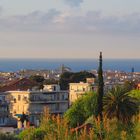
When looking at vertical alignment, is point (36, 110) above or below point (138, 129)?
below

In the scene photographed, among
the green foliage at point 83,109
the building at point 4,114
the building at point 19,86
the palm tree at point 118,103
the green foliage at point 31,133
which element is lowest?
the building at point 4,114

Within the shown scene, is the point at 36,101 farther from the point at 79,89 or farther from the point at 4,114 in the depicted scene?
the point at 79,89

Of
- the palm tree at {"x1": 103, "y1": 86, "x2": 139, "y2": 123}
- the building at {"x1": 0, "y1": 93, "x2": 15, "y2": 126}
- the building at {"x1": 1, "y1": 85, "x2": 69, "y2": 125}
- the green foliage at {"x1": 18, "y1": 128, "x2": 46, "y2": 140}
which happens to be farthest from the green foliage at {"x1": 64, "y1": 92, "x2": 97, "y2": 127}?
the green foliage at {"x1": 18, "y1": 128, "x2": 46, "y2": 140}

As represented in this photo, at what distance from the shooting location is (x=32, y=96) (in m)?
61.4

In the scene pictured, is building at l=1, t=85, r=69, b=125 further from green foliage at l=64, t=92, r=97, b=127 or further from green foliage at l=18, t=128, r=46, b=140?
green foliage at l=18, t=128, r=46, b=140

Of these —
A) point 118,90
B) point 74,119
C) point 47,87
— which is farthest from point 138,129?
point 47,87

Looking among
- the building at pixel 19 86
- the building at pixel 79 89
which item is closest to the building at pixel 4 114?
the building at pixel 79 89

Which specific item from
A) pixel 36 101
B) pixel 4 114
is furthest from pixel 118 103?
pixel 4 114

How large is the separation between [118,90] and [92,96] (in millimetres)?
13735

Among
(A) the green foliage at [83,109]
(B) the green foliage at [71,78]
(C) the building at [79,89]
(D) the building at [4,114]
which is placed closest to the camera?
(A) the green foliage at [83,109]

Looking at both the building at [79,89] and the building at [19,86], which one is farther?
the building at [19,86]

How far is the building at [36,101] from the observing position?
200ft

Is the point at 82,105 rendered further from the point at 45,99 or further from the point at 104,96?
the point at 45,99

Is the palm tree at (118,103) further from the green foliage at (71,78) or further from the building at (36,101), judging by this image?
the green foliage at (71,78)
